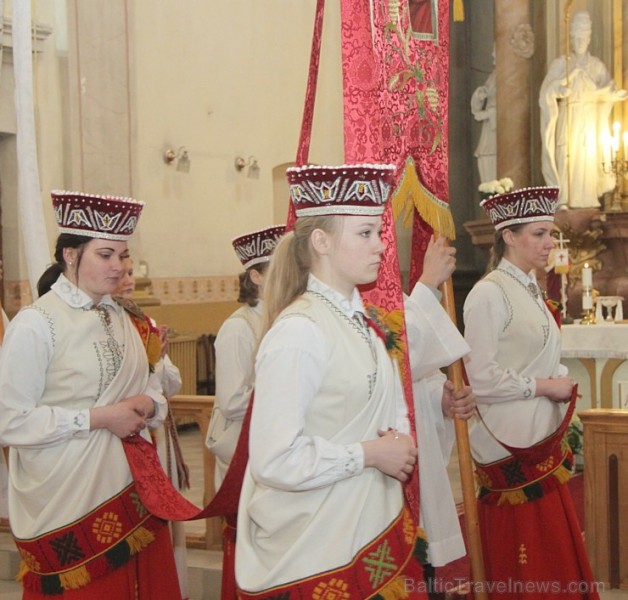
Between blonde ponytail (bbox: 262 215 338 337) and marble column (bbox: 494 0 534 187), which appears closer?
blonde ponytail (bbox: 262 215 338 337)

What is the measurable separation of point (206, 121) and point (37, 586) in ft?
26.4

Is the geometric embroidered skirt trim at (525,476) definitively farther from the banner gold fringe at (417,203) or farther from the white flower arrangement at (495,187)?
the white flower arrangement at (495,187)

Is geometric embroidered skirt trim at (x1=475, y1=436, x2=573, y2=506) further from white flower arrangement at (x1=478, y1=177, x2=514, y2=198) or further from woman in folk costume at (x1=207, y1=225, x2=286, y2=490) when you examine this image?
white flower arrangement at (x1=478, y1=177, x2=514, y2=198)

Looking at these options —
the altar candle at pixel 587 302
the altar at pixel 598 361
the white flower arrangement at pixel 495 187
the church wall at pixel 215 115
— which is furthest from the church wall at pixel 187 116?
the altar at pixel 598 361

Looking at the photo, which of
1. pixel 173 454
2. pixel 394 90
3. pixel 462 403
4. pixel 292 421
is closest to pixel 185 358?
pixel 173 454

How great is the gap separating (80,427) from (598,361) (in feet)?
17.8

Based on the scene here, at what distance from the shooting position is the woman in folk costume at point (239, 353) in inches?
168

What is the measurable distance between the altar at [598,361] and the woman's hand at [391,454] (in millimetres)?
5573

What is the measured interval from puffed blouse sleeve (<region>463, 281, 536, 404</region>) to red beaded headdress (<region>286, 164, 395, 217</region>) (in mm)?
1634

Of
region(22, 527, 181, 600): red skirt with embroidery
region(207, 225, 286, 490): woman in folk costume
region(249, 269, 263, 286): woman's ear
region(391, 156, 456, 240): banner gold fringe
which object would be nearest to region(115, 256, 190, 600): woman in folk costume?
region(207, 225, 286, 490): woman in folk costume

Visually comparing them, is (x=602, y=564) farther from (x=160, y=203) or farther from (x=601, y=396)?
(x=160, y=203)

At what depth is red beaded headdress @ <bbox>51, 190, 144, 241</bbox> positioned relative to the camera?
367cm

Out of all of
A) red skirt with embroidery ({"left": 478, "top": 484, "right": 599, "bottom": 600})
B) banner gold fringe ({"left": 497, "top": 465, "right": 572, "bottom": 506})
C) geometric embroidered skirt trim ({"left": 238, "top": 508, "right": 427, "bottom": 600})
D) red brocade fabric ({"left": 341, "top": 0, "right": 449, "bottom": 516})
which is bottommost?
red skirt with embroidery ({"left": 478, "top": 484, "right": 599, "bottom": 600})

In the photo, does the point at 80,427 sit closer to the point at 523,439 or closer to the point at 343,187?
the point at 343,187
